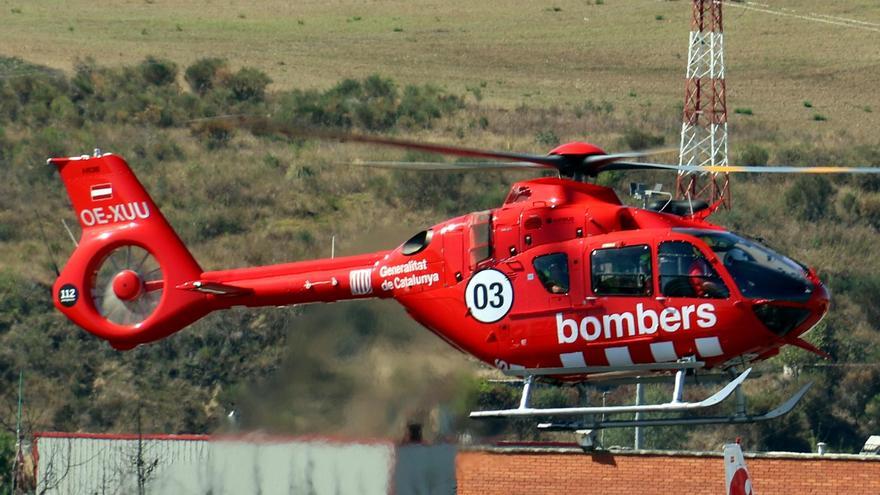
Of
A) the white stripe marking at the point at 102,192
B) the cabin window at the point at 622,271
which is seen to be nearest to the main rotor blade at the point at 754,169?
the cabin window at the point at 622,271

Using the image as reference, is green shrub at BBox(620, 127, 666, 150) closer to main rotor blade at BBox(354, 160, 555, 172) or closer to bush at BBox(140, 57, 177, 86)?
bush at BBox(140, 57, 177, 86)

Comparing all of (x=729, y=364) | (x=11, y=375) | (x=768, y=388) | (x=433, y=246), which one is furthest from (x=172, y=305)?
(x=768, y=388)

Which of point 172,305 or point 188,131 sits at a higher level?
point 188,131

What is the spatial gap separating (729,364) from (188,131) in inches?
1882

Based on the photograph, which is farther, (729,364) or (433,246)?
(433,246)

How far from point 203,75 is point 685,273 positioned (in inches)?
2224

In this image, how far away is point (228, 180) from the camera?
59.1 metres

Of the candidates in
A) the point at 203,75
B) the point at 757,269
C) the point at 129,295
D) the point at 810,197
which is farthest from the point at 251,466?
the point at 203,75

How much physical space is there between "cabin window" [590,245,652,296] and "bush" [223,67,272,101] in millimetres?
52542

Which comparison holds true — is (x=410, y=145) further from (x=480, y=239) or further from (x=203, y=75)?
(x=203, y=75)

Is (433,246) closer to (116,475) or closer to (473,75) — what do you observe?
(116,475)

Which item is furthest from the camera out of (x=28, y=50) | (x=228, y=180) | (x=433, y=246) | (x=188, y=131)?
(x=28, y=50)

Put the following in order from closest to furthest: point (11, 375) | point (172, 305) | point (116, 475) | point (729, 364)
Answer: point (729, 364) < point (172, 305) < point (116, 475) < point (11, 375)

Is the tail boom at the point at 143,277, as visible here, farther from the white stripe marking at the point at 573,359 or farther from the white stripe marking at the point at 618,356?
the white stripe marking at the point at 618,356
